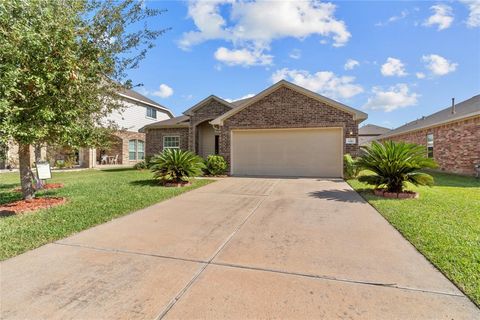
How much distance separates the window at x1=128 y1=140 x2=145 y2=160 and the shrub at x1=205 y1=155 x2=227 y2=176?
1279 cm

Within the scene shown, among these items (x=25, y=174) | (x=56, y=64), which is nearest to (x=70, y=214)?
(x=25, y=174)

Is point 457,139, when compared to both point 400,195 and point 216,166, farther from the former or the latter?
point 216,166

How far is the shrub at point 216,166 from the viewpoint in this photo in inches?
518

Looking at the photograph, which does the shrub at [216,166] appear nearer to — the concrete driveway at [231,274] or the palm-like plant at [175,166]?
the palm-like plant at [175,166]

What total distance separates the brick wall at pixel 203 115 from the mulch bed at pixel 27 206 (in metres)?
11.4

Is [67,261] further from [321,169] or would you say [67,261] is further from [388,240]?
[321,169]

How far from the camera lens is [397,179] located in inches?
287

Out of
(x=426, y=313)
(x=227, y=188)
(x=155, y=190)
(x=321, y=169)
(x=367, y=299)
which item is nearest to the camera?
(x=426, y=313)

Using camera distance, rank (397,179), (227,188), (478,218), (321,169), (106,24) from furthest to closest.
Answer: (321,169) → (227,188) → (397,179) → (106,24) → (478,218)

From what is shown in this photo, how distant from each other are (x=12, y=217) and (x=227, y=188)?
5854 mm

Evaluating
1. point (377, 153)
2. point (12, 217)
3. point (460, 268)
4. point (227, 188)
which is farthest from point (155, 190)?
point (460, 268)

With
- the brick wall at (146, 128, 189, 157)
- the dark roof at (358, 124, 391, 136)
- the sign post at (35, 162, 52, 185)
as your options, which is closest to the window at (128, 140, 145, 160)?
the brick wall at (146, 128, 189, 157)

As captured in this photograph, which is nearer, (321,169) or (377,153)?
(377,153)

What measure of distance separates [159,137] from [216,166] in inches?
300
